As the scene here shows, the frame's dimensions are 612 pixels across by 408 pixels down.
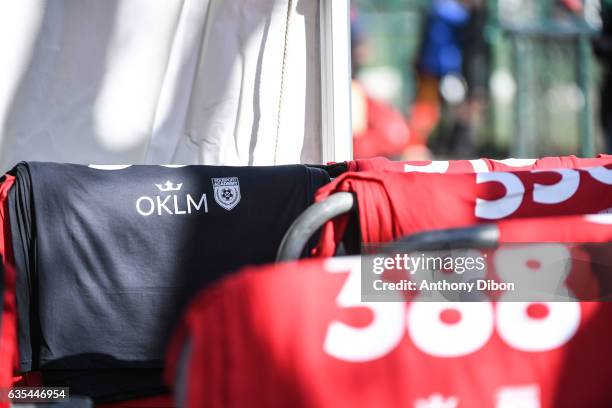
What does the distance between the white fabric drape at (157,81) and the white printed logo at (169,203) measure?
2.22 ft

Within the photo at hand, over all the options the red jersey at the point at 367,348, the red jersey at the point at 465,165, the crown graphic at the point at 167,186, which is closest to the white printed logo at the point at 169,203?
the crown graphic at the point at 167,186

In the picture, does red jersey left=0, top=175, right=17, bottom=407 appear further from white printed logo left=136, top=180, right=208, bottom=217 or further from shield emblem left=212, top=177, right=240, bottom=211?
shield emblem left=212, top=177, right=240, bottom=211

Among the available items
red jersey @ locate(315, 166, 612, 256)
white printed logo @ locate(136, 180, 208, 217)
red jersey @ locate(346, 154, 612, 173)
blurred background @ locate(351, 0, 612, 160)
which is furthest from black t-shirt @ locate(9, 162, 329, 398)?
blurred background @ locate(351, 0, 612, 160)

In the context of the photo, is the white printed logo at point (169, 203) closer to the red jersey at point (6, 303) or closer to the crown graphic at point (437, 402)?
the red jersey at point (6, 303)

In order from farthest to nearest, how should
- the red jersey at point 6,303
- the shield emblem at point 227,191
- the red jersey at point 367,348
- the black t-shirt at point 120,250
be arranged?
the shield emblem at point 227,191
the black t-shirt at point 120,250
the red jersey at point 6,303
the red jersey at point 367,348

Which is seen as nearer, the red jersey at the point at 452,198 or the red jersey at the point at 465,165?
the red jersey at the point at 452,198

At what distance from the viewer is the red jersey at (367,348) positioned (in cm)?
116

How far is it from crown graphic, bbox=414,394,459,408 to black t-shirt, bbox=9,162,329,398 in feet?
3.27

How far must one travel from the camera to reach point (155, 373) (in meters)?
2.14

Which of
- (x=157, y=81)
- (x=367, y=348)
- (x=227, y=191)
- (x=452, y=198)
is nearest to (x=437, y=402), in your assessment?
(x=367, y=348)

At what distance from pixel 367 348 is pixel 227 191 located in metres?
1.03

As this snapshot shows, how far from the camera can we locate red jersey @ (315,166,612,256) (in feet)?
5.10

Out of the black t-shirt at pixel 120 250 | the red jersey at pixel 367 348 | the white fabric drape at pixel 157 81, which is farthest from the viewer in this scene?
the white fabric drape at pixel 157 81

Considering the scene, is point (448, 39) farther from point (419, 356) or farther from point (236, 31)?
point (419, 356)
